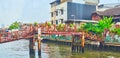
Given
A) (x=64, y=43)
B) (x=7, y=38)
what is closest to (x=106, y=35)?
(x=64, y=43)

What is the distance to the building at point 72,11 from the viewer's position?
71.9m

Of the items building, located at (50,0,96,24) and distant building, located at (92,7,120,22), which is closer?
distant building, located at (92,7,120,22)

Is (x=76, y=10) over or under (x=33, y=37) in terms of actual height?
over

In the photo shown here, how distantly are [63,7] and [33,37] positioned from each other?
37191mm

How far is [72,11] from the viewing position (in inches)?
2862

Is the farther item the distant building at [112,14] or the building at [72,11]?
the building at [72,11]

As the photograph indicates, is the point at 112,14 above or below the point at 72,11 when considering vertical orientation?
below

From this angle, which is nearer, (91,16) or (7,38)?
(7,38)

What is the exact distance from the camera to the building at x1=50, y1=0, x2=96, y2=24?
71.9 metres

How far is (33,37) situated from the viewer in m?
37.5

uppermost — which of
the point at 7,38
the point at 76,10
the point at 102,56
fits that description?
the point at 76,10

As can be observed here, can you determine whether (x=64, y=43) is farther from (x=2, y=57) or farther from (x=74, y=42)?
(x=2, y=57)

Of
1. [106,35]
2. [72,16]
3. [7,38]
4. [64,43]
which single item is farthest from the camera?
[72,16]

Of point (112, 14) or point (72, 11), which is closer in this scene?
point (112, 14)
